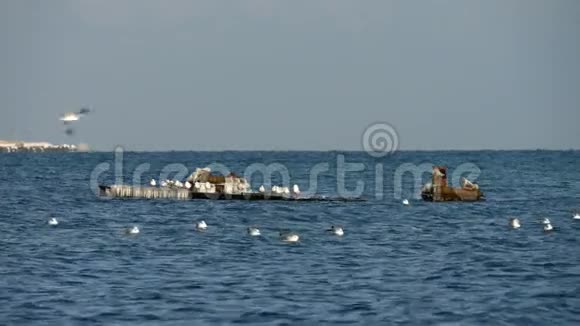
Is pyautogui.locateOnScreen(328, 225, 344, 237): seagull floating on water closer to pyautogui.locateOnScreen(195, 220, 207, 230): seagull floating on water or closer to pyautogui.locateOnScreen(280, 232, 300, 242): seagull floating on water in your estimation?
pyautogui.locateOnScreen(280, 232, 300, 242): seagull floating on water

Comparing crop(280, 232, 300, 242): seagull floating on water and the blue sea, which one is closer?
the blue sea

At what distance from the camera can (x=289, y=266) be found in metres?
41.9

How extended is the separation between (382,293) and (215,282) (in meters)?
5.60

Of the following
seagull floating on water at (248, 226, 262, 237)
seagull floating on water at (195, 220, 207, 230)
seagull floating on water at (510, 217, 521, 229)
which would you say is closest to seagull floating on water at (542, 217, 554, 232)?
seagull floating on water at (510, 217, 521, 229)

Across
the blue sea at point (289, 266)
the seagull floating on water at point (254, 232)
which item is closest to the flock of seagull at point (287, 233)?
the seagull floating on water at point (254, 232)

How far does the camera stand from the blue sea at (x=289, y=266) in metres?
32.0

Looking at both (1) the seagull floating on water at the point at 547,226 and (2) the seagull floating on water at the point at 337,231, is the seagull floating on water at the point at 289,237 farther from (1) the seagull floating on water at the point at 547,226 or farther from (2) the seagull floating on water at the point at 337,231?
(1) the seagull floating on water at the point at 547,226

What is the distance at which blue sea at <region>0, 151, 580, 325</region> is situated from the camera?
32.0 metres

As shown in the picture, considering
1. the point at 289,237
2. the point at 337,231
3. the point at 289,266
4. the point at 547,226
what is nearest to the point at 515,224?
the point at 547,226

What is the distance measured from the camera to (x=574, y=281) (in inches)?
1496

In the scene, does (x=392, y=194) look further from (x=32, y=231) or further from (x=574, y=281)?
(x=574, y=281)

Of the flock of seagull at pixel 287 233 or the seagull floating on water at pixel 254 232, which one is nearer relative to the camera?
the flock of seagull at pixel 287 233

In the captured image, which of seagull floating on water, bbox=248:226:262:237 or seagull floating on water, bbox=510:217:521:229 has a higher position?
seagull floating on water, bbox=510:217:521:229

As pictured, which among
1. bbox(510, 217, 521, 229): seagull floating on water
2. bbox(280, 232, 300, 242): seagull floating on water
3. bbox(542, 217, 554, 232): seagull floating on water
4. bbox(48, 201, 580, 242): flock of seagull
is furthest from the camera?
bbox(510, 217, 521, 229): seagull floating on water
